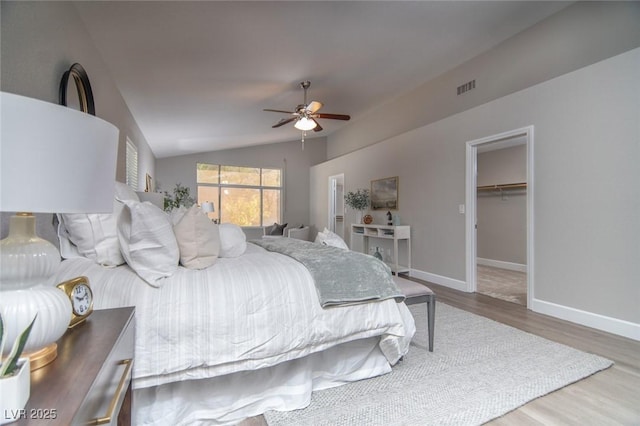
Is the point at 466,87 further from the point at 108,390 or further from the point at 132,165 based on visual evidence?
the point at 108,390

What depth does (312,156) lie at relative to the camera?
8922 millimetres

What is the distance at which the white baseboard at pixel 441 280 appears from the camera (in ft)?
13.9

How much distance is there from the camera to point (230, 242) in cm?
210

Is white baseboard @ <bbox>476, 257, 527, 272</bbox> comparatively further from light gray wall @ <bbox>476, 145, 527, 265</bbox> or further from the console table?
the console table

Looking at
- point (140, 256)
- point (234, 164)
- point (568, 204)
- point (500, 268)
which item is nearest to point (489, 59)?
point (568, 204)

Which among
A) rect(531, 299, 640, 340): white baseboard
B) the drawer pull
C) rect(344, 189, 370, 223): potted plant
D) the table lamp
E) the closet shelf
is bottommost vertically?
rect(531, 299, 640, 340): white baseboard

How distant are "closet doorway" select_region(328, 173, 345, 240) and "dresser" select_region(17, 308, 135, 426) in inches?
260

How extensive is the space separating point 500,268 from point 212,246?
6.11 meters

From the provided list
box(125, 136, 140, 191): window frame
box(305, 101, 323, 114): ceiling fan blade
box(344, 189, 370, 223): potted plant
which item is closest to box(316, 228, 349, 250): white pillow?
box(305, 101, 323, 114): ceiling fan blade

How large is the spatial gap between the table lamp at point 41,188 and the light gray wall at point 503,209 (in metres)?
6.67

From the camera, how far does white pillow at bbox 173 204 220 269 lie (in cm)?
168

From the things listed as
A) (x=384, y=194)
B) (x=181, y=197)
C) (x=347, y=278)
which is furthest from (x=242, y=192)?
(x=347, y=278)

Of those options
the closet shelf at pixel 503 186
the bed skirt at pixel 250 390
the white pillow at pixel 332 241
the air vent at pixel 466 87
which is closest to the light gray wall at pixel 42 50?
the bed skirt at pixel 250 390

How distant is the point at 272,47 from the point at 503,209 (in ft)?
18.0
